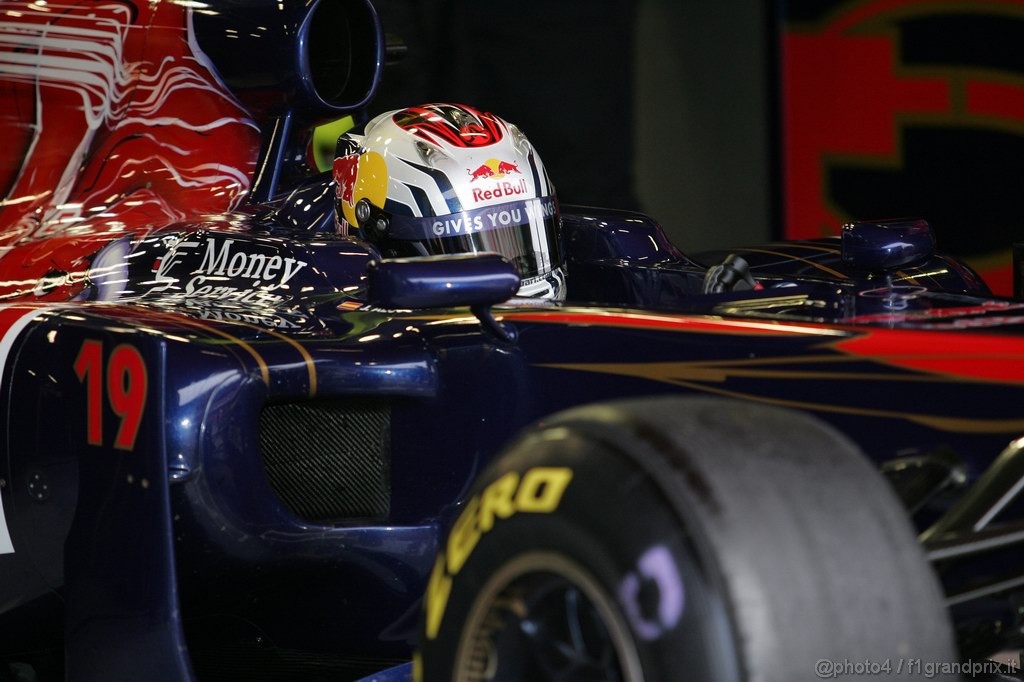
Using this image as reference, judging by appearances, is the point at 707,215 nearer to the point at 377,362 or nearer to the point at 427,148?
the point at 427,148

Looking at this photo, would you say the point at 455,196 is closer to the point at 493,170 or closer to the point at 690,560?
the point at 493,170

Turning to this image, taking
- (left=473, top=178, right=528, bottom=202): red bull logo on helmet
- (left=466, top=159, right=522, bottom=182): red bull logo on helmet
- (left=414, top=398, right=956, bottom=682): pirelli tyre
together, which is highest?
(left=466, top=159, right=522, bottom=182): red bull logo on helmet

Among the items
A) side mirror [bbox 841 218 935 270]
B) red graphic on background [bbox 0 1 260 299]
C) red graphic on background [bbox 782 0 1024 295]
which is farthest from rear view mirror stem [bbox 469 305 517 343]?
red graphic on background [bbox 782 0 1024 295]

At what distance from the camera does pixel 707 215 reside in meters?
5.82

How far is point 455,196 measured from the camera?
7.48 ft

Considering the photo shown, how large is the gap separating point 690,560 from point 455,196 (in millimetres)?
1304

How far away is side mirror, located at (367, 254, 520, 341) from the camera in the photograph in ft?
5.31

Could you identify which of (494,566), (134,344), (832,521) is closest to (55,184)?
(134,344)

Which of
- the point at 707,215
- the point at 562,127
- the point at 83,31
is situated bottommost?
the point at 707,215

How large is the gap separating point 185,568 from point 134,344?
11.5 inches

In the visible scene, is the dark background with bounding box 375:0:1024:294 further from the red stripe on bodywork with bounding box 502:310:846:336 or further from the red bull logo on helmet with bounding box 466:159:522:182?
the red stripe on bodywork with bounding box 502:310:846:336

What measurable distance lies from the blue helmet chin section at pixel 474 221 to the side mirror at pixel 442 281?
0.55 m

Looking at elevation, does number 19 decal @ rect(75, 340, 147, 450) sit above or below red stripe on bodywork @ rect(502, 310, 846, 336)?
below

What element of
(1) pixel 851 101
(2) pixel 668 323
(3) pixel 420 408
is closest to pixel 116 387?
(3) pixel 420 408
